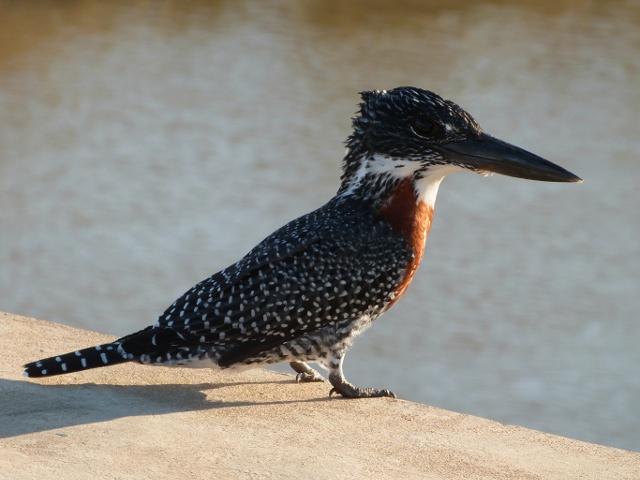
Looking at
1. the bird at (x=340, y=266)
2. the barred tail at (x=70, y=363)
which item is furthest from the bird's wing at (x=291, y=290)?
the barred tail at (x=70, y=363)

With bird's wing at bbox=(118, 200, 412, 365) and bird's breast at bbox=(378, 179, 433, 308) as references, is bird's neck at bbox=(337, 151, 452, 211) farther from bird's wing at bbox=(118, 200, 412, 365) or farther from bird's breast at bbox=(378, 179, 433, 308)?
bird's wing at bbox=(118, 200, 412, 365)

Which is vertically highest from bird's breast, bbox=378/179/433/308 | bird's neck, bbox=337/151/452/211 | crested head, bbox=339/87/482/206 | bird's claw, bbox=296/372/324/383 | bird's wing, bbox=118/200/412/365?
crested head, bbox=339/87/482/206

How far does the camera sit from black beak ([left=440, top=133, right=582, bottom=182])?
5.50 meters

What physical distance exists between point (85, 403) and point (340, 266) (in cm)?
134

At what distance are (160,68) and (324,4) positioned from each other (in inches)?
179

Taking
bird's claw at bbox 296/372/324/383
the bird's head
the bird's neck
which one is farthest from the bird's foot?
the bird's head

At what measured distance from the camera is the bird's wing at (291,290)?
5.22 metres

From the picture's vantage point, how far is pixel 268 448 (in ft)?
15.1

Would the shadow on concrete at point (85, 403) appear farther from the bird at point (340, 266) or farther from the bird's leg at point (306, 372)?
the bird's leg at point (306, 372)

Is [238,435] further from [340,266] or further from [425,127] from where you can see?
[425,127]

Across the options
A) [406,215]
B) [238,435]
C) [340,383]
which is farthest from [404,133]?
[238,435]

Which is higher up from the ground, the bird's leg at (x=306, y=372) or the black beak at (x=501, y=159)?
the black beak at (x=501, y=159)

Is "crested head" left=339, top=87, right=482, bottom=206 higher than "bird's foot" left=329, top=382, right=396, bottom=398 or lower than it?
higher

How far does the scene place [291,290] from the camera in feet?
17.4
